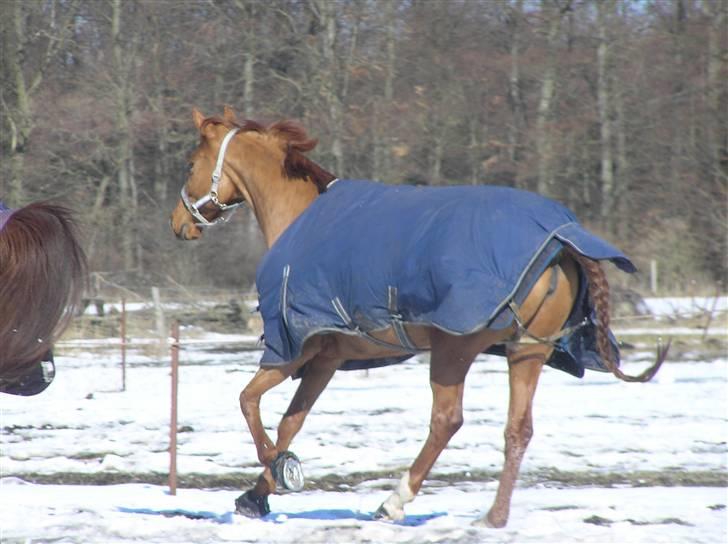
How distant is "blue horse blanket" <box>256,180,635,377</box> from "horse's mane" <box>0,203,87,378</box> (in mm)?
1268

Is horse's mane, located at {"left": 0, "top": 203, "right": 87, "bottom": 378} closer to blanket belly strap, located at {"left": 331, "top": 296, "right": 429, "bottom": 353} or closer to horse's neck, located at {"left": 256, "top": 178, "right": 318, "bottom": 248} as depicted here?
blanket belly strap, located at {"left": 331, "top": 296, "right": 429, "bottom": 353}

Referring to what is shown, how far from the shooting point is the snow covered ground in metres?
5.89

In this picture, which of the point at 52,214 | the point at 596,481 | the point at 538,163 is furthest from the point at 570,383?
the point at 538,163

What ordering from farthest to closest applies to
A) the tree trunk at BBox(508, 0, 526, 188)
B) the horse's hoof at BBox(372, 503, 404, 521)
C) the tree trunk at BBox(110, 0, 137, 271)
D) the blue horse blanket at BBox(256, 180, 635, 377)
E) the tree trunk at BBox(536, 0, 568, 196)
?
the tree trunk at BBox(508, 0, 526, 188), the tree trunk at BBox(536, 0, 568, 196), the tree trunk at BBox(110, 0, 137, 271), the horse's hoof at BBox(372, 503, 404, 521), the blue horse blanket at BBox(256, 180, 635, 377)

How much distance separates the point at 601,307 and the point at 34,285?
2.80 meters

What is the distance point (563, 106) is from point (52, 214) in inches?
1010

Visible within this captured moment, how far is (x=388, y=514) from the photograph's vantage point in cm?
613

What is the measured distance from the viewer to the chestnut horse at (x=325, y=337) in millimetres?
6027

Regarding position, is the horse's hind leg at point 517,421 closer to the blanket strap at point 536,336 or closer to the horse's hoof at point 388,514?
the blanket strap at point 536,336

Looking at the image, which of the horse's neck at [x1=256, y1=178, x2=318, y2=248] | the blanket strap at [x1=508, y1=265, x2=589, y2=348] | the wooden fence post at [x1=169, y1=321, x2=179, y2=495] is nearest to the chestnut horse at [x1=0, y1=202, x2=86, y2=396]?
the horse's neck at [x1=256, y1=178, x2=318, y2=248]

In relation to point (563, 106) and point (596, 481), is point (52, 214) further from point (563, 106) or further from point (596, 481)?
point (563, 106)

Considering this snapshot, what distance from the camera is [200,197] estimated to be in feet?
23.6

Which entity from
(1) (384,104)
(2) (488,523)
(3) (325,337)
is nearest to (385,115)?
(1) (384,104)

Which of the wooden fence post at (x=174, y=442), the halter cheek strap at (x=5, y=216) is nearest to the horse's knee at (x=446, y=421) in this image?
the wooden fence post at (x=174, y=442)
